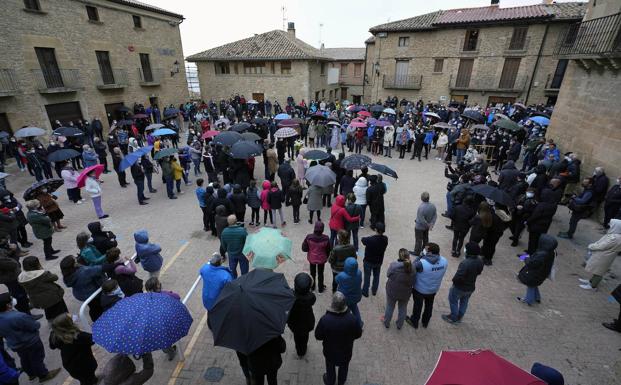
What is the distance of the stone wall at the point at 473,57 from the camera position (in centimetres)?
2347

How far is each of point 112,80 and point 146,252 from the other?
788 inches

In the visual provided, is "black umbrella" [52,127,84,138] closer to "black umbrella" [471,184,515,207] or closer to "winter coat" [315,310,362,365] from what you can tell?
"winter coat" [315,310,362,365]

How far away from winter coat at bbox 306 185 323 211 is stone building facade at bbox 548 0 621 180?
29.6ft

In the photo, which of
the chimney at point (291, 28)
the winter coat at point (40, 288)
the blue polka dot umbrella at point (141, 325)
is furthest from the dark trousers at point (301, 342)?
the chimney at point (291, 28)

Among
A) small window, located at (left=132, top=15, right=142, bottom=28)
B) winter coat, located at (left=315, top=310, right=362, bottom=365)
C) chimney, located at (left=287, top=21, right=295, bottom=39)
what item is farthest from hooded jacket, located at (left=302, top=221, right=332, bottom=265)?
chimney, located at (left=287, top=21, right=295, bottom=39)

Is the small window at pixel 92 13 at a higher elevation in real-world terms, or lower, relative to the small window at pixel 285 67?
higher

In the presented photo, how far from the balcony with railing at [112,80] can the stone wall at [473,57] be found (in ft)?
71.1

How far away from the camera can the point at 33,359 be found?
178 inches

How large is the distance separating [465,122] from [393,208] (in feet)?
40.6

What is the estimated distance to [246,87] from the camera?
3033 centimetres

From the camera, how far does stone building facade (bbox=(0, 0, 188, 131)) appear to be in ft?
50.6

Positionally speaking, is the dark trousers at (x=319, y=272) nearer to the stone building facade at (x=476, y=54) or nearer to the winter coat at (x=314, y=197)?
the winter coat at (x=314, y=197)

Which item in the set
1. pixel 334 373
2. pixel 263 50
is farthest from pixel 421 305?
pixel 263 50

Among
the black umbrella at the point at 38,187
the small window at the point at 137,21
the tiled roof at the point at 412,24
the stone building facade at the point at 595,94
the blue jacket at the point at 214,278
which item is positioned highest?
the tiled roof at the point at 412,24
